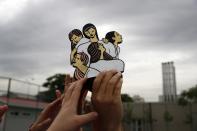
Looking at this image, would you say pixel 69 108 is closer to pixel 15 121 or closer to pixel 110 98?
pixel 110 98

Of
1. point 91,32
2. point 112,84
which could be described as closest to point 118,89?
point 112,84

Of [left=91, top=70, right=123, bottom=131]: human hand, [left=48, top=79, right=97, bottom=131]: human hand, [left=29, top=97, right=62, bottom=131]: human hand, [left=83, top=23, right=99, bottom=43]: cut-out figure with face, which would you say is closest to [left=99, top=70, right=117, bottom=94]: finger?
[left=91, top=70, right=123, bottom=131]: human hand

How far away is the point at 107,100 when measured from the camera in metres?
1.63

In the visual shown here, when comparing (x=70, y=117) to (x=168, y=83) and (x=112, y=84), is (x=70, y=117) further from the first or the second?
(x=168, y=83)

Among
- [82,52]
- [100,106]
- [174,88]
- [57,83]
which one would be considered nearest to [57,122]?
[100,106]

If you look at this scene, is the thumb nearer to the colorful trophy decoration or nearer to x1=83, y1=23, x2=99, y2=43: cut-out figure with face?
the colorful trophy decoration

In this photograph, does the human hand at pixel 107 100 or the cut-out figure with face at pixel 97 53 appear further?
the cut-out figure with face at pixel 97 53

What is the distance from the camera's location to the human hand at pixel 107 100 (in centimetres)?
164

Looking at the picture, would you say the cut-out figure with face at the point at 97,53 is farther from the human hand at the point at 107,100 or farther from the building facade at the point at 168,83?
the building facade at the point at 168,83

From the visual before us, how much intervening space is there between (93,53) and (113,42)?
141mm

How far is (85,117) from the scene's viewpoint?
1.52 metres

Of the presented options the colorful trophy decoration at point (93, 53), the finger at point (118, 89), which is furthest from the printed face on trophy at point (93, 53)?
the finger at point (118, 89)

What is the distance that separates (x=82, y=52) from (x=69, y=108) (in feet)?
1.60

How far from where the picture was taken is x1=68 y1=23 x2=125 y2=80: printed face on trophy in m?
1.89
